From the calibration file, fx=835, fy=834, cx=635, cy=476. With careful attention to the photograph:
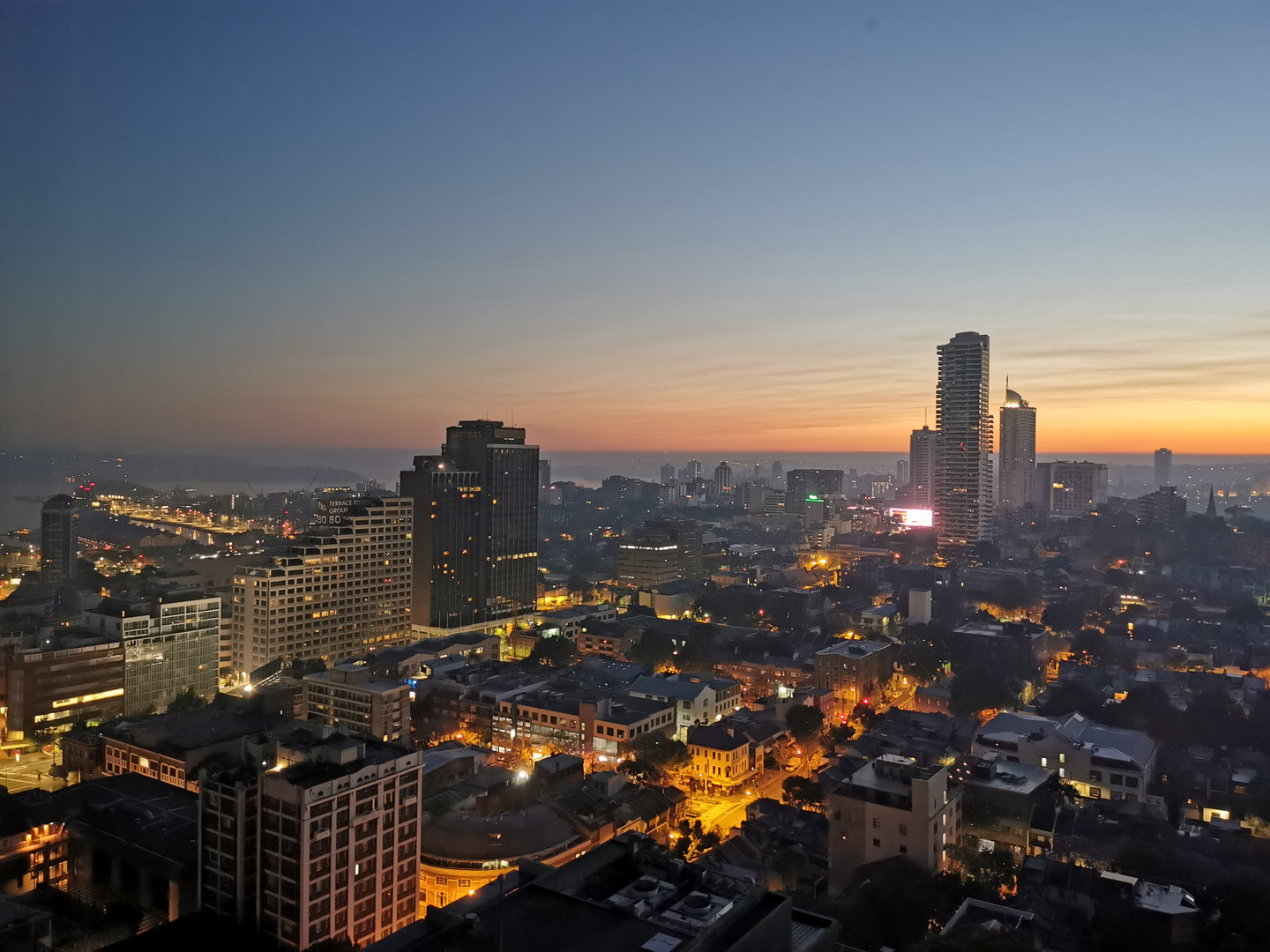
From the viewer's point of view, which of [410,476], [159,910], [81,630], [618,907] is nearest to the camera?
[618,907]

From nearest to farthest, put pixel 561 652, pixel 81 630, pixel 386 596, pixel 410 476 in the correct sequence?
1. pixel 81 630
2. pixel 561 652
3. pixel 386 596
4. pixel 410 476

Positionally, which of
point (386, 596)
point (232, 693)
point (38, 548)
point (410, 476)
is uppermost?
point (410, 476)

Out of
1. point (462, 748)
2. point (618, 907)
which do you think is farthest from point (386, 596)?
point (618, 907)

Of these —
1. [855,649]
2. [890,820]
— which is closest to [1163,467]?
[855,649]

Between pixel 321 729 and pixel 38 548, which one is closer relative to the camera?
pixel 321 729

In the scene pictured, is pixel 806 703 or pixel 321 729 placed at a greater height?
pixel 321 729

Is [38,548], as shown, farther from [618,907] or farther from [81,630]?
[618,907]

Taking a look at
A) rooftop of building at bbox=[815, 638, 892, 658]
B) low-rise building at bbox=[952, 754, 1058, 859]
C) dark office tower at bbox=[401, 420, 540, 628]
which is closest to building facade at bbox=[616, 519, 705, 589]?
dark office tower at bbox=[401, 420, 540, 628]
